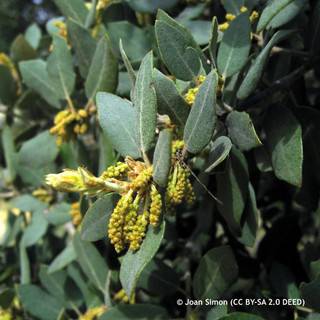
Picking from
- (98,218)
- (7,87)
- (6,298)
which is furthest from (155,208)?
(7,87)

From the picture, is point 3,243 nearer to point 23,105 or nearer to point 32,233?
point 32,233

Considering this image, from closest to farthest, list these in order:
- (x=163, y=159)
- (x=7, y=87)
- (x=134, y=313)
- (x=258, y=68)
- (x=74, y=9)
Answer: (x=163, y=159) → (x=258, y=68) → (x=134, y=313) → (x=74, y=9) → (x=7, y=87)

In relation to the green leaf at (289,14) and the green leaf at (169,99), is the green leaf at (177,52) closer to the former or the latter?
the green leaf at (169,99)

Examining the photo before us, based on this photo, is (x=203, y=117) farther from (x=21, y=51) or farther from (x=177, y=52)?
(x=21, y=51)

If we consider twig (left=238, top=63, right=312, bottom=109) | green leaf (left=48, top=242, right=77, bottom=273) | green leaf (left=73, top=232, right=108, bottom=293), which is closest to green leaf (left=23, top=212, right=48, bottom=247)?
green leaf (left=48, top=242, right=77, bottom=273)

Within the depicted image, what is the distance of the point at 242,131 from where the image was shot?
91 cm

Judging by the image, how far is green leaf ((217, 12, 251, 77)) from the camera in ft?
3.30

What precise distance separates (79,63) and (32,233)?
0.86 metres

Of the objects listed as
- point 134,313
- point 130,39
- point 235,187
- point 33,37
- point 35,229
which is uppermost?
point 130,39

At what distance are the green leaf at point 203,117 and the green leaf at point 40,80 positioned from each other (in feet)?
2.59

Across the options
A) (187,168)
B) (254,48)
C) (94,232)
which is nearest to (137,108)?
(187,168)

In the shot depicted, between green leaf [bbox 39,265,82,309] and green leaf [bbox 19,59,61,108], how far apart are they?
69 cm

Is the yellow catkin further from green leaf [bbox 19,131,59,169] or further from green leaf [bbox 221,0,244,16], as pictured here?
green leaf [bbox 19,131,59,169]

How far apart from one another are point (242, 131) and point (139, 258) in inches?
14.2
